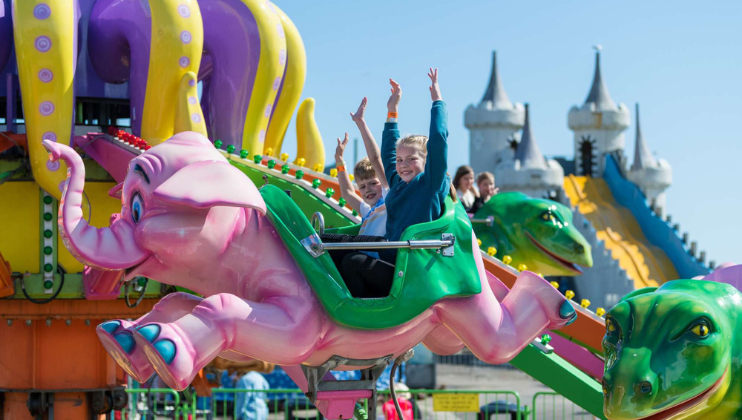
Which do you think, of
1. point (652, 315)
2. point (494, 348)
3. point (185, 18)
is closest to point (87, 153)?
point (185, 18)

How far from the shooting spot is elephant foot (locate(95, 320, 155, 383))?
3.46m

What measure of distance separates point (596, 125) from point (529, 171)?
15.8ft

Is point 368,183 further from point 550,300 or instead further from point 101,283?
point 101,283

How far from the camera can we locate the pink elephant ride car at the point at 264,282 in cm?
360

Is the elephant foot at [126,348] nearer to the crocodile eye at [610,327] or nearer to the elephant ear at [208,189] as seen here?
the elephant ear at [208,189]

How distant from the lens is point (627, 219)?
81.2 feet

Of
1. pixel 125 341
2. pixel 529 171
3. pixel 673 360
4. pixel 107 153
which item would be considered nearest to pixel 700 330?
pixel 673 360

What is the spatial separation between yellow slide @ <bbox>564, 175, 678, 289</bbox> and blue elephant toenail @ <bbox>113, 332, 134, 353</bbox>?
62.7ft

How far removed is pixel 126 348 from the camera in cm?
346

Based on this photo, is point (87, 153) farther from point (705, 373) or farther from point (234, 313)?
point (705, 373)

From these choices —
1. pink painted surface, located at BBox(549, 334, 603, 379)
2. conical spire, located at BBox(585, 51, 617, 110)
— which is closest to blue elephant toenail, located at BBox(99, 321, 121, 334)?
pink painted surface, located at BBox(549, 334, 603, 379)

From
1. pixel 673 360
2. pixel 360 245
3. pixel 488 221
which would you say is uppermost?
pixel 360 245

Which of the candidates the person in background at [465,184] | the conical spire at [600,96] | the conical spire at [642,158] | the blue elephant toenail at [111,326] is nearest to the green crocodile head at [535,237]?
the person in background at [465,184]

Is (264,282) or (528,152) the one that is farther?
(528,152)
